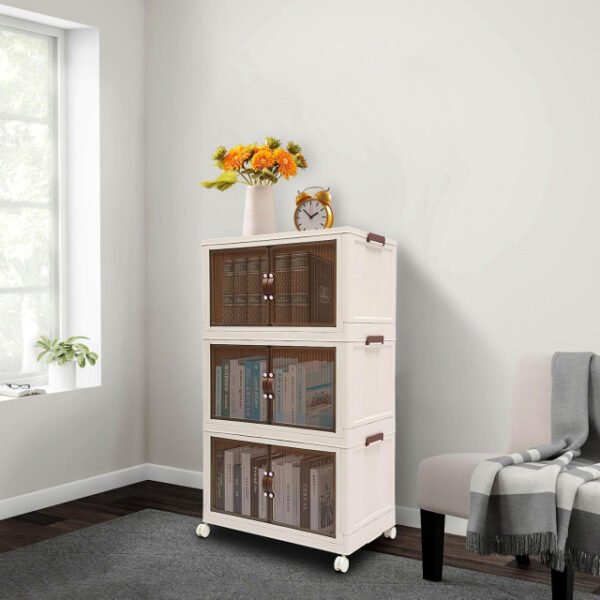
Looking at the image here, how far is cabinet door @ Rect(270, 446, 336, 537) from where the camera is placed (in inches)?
115

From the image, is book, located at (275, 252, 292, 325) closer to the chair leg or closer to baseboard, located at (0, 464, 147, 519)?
the chair leg

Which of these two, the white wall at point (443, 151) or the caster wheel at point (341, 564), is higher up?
the white wall at point (443, 151)

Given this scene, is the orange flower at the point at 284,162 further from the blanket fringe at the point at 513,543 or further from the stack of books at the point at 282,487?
the blanket fringe at the point at 513,543

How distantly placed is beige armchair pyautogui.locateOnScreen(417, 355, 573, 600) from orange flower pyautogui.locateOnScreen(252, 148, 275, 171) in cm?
133

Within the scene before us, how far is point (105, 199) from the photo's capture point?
4012 mm

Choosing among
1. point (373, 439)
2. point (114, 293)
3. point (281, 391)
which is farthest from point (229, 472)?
point (114, 293)

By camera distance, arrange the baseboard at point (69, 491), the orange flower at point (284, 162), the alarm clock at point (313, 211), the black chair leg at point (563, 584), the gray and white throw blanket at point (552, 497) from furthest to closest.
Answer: the baseboard at point (69, 491) → the alarm clock at point (313, 211) → the orange flower at point (284, 162) → the black chair leg at point (563, 584) → the gray and white throw blanket at point (552, 497)

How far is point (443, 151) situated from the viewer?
326 centimetres

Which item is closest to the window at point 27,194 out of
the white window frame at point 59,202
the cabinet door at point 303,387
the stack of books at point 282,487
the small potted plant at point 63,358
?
the white window frame at point 59,202

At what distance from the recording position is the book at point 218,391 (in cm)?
326

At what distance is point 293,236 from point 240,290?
36 centimetres

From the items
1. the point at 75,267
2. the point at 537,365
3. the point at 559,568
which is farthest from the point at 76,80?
the point at 559,568

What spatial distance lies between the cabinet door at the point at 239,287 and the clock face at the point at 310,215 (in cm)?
40

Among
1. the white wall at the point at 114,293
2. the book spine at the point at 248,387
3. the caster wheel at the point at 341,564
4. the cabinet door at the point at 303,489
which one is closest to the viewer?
the caster wheel at the point at 341,564
